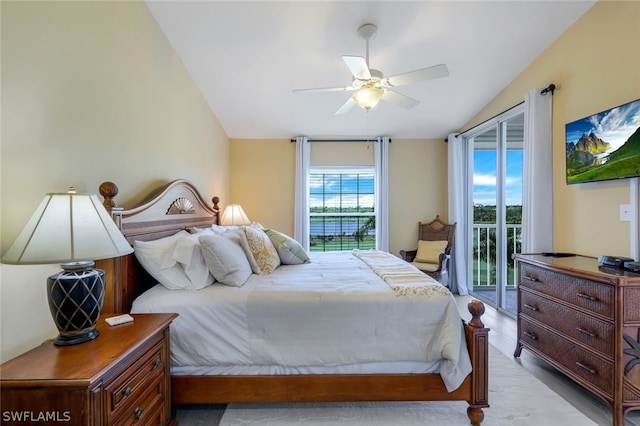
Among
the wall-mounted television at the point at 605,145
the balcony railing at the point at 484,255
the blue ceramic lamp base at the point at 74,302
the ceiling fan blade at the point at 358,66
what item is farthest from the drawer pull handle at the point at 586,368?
the blue ceramic lamp base at the point at 74,302

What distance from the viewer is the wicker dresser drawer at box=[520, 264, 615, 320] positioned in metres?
1.71

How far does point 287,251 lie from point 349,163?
2328 mm

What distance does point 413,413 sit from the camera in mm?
1824

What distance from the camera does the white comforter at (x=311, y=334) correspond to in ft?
5.60

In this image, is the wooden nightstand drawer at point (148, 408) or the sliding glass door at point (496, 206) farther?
the sliding glass door at point (496, 206)

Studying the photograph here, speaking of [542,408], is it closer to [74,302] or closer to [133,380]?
[133,380]

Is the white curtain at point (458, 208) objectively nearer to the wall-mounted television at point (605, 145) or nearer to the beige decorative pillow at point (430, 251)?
the beige decorative pillow at point (430, 251)

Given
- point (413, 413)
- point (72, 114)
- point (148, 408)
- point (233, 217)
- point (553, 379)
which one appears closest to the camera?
point (148, 408)

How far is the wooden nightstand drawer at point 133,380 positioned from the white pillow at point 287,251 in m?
1.34

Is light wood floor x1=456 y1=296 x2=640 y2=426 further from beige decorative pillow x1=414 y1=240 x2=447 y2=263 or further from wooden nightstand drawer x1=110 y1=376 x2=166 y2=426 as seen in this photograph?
wooden nightstand drawer x1=110 y1=376 x2=166 y2=426

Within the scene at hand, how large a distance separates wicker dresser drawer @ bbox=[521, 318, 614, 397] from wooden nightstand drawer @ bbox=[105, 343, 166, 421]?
2557mm

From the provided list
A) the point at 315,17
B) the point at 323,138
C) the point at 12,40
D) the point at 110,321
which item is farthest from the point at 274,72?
the point at 110,321

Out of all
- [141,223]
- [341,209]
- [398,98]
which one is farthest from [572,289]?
[341,209]

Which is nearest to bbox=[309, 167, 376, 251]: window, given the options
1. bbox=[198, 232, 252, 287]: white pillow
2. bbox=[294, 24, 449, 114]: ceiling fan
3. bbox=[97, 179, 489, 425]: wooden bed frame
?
bbox=[294, 24, 449, 114]: ceiling fan
